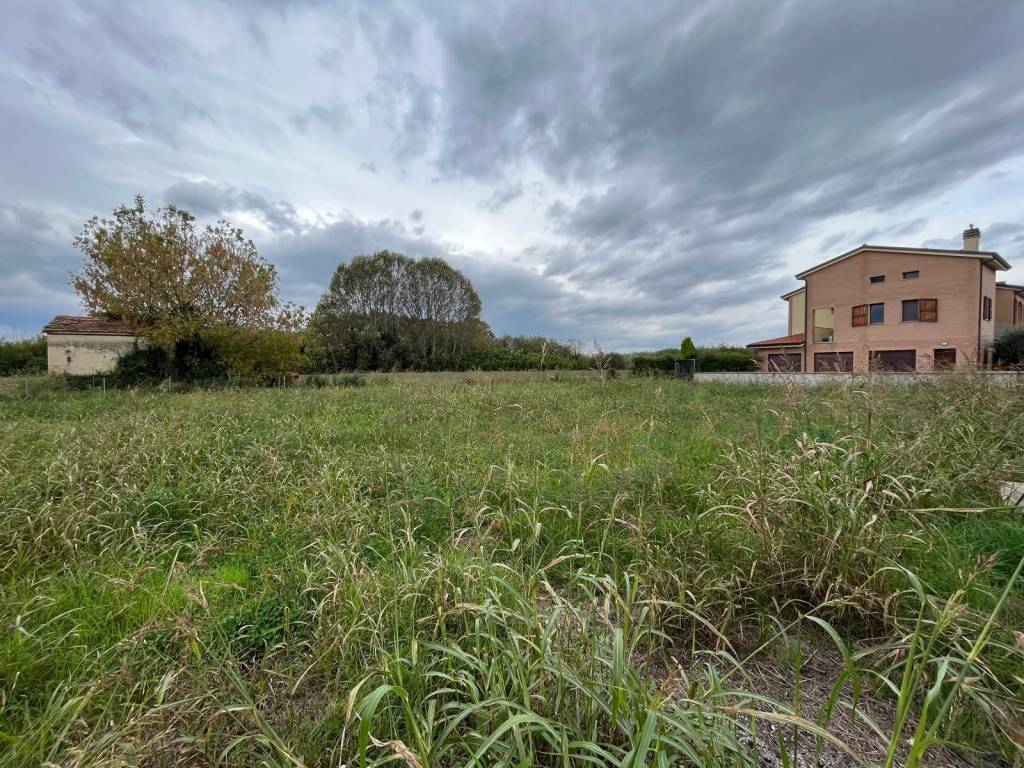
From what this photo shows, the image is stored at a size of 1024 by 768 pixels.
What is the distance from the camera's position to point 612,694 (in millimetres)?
1190

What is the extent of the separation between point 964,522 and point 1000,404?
2849mm

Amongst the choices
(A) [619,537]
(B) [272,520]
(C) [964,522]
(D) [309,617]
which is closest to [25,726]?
(D) [309,617]

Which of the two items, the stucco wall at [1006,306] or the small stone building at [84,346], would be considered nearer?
the small stone building at [84,346]

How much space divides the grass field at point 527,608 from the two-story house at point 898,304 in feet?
53.7

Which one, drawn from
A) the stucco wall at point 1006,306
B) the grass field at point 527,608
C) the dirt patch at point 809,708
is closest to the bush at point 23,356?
the grass field at point 527,608

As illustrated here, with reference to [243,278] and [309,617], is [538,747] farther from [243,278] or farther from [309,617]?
[243,278]

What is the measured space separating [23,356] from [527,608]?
98.5 feet

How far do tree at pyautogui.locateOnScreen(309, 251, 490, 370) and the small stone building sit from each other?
9253mm

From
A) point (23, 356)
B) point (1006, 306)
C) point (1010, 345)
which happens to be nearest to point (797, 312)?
point (1010, 345)

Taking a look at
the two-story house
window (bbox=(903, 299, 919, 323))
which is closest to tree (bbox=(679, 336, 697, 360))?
the two-story house

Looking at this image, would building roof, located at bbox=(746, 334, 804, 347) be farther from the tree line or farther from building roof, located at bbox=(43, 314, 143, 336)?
building roof, located at bbox=(43, 314, 143, 336)

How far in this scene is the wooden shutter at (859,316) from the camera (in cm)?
2058

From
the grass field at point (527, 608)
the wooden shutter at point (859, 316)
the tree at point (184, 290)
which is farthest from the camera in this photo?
the wooden shutter at point (859, 316)

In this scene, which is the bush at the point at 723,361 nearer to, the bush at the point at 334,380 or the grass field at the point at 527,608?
the bush at the point at 334,380
